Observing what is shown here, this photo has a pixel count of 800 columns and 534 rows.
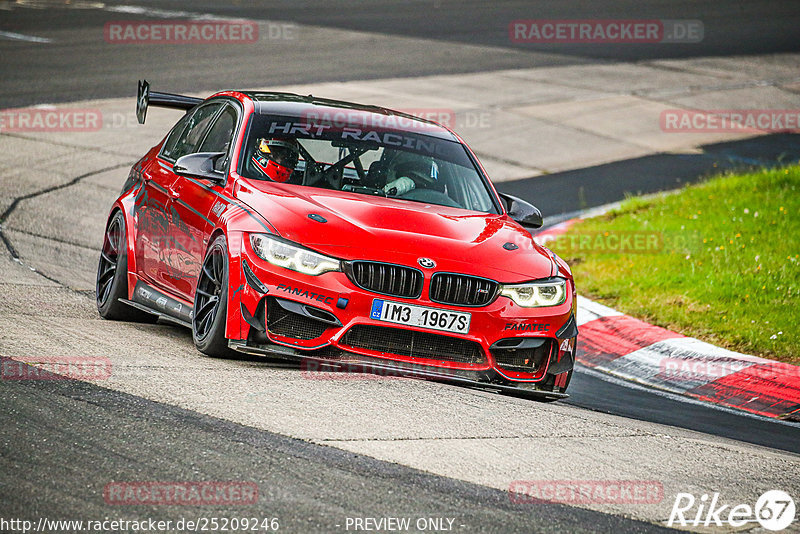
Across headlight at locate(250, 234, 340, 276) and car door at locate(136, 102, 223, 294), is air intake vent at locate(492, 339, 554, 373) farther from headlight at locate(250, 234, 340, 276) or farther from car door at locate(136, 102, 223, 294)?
car door at locate(136, 102, 223, 294)

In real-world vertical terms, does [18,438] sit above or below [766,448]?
above

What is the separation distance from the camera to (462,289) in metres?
6.50

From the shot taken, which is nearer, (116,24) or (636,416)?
(636,416)

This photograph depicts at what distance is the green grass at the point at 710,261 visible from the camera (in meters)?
9.42

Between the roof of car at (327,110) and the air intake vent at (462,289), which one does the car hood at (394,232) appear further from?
the roof of car at (327,110)

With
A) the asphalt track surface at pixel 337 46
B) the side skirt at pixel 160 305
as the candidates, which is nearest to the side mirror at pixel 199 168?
the side skirt at pixel 160 305

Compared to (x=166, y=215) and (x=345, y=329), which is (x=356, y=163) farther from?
(x=345, y=329)

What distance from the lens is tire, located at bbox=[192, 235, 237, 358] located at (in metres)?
6.54

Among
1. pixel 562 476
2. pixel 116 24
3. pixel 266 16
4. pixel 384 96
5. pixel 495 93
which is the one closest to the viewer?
pixel 562 476

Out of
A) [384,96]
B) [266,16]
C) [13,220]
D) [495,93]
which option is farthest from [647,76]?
[13,220]

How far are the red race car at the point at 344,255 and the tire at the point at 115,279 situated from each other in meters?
0.02

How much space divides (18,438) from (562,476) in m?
2.35

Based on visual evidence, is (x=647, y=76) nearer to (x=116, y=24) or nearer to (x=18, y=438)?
(x=116, y=24)

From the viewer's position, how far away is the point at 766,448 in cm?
669
